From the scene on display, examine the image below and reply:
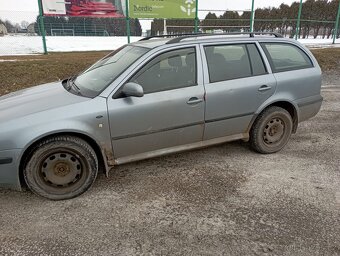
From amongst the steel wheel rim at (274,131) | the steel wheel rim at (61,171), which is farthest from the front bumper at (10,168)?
the steel wheel rim at (274,131)

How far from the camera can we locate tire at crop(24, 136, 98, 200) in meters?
3.16

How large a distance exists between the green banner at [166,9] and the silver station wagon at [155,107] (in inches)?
395

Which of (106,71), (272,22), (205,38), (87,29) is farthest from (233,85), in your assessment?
(272,22)

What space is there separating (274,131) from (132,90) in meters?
2.24

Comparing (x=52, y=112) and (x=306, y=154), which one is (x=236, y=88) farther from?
(x=52, y=112)

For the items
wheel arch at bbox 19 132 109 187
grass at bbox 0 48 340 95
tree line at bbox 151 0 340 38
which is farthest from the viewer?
tree line at bbox 151 0 340 38

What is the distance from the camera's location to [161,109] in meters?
3.57

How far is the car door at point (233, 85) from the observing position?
12.8ft

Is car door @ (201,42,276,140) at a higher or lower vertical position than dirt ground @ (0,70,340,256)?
higher

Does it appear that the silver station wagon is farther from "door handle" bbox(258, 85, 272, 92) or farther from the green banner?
the green banner

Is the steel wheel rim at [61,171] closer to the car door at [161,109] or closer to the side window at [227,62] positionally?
the car door at [161,109]

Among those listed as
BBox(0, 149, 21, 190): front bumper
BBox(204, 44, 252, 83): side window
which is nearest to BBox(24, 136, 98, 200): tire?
BBox(0, 149, 21, 190): front bumper

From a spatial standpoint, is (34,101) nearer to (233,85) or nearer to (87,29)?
(233,85)

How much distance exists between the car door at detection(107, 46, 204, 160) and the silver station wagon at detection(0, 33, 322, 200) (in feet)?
0.04
